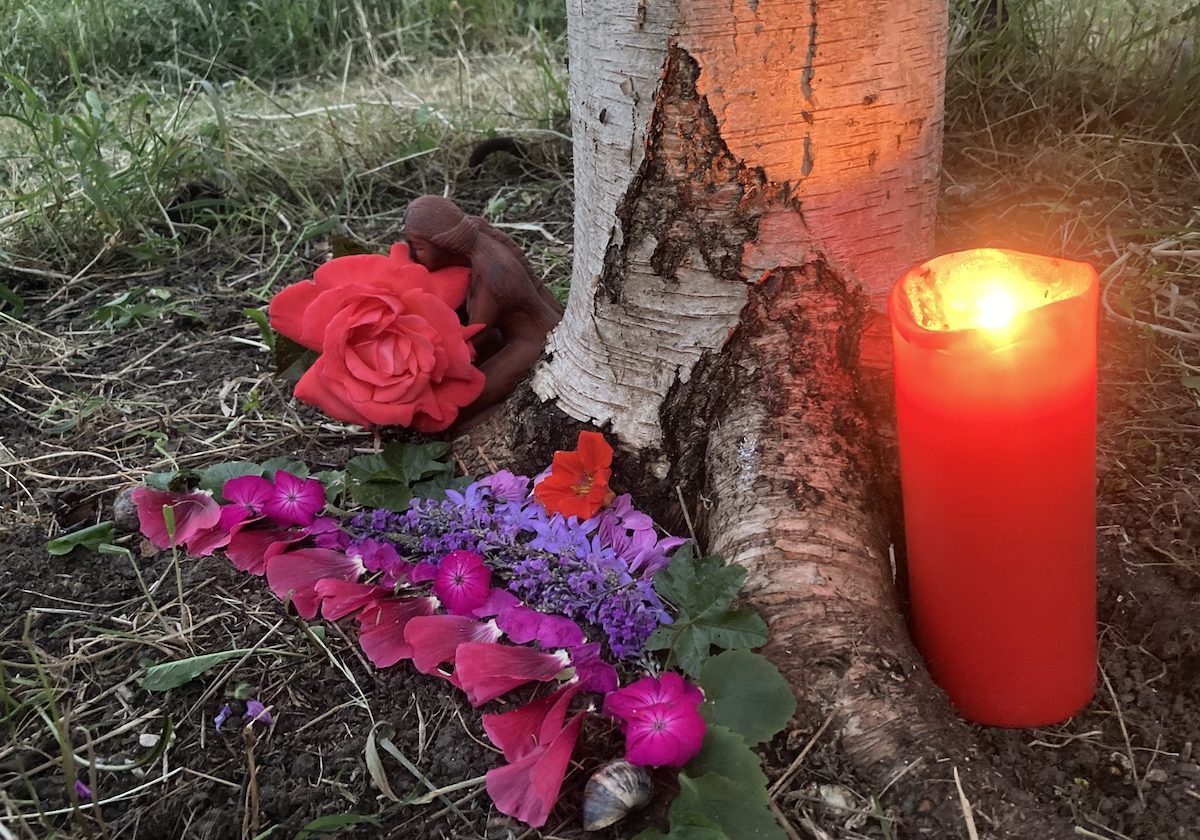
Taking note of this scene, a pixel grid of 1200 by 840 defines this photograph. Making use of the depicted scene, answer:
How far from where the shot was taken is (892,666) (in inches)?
49.4

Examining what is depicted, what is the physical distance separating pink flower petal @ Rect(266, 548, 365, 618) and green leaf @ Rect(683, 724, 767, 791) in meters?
0.66

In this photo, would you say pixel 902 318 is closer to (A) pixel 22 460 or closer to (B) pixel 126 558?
(B) pixel 126 558

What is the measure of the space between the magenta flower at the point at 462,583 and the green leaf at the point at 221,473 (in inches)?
20.1

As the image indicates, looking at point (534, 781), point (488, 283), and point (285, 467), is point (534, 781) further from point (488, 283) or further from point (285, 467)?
point (488, 283)

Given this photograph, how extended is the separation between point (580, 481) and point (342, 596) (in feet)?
1.31

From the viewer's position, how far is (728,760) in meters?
1.09

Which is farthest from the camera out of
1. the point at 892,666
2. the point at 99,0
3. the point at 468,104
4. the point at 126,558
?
the point at 99,0

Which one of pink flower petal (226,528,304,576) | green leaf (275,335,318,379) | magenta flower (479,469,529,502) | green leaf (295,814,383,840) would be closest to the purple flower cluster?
magenta flower (479,469,529,502)

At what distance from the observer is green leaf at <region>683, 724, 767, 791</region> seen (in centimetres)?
108

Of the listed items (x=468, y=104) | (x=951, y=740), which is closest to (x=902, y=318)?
(x=951, y=740)

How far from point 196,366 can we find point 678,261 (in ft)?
4.65

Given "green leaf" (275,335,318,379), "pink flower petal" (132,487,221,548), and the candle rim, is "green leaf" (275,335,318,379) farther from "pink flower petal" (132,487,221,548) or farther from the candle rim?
the candle rim

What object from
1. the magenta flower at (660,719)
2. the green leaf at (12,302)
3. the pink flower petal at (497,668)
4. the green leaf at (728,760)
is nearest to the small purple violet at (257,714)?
the pink flower petal at (497,668)

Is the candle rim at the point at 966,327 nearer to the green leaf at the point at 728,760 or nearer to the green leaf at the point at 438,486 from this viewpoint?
the green leaf at the point at 728,760
